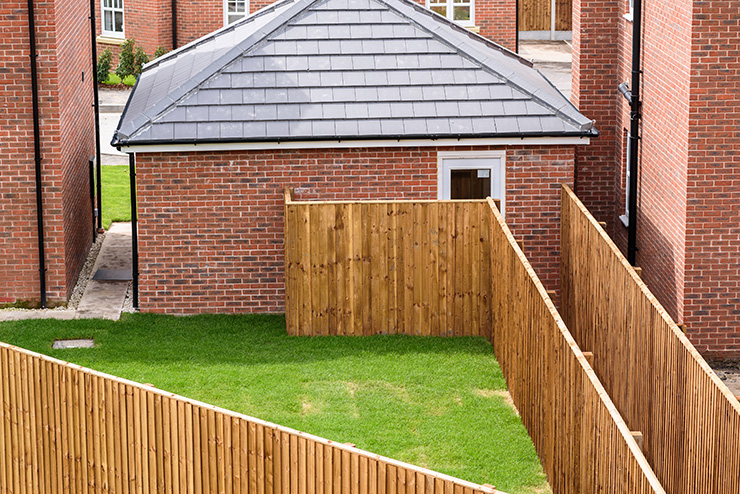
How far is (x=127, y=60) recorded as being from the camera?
1294 inches

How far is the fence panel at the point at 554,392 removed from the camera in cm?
841

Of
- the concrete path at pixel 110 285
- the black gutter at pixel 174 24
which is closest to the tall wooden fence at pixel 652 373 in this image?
the concrete path at pixel 110 285

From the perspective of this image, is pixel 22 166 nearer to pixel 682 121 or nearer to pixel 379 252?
pixel 379 252

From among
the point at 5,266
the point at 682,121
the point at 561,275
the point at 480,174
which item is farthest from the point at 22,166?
the point at 682,121

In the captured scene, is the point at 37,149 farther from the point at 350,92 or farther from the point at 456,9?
the point at 456,9

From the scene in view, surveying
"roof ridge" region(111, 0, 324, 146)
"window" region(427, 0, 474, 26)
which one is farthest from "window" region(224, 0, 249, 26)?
"roof ridge" region(111, 0, 324, 146)

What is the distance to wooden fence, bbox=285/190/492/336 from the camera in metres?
14.8

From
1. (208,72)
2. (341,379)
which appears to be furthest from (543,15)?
(341,379)

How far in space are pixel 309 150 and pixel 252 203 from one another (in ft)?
3.47

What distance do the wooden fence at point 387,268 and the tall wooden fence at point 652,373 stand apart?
1371 mm

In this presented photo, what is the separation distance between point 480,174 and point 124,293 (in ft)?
17.9

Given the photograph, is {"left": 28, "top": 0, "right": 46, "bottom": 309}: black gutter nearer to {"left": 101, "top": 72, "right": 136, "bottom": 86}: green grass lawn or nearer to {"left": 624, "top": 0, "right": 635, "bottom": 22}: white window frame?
{"left": 624, "top": 0, "right": 635, "bottom": 22}: white window frame

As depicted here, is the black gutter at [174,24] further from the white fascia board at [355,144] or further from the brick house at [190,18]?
the white fascia board at [355,144]

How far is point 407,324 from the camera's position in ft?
49.8
